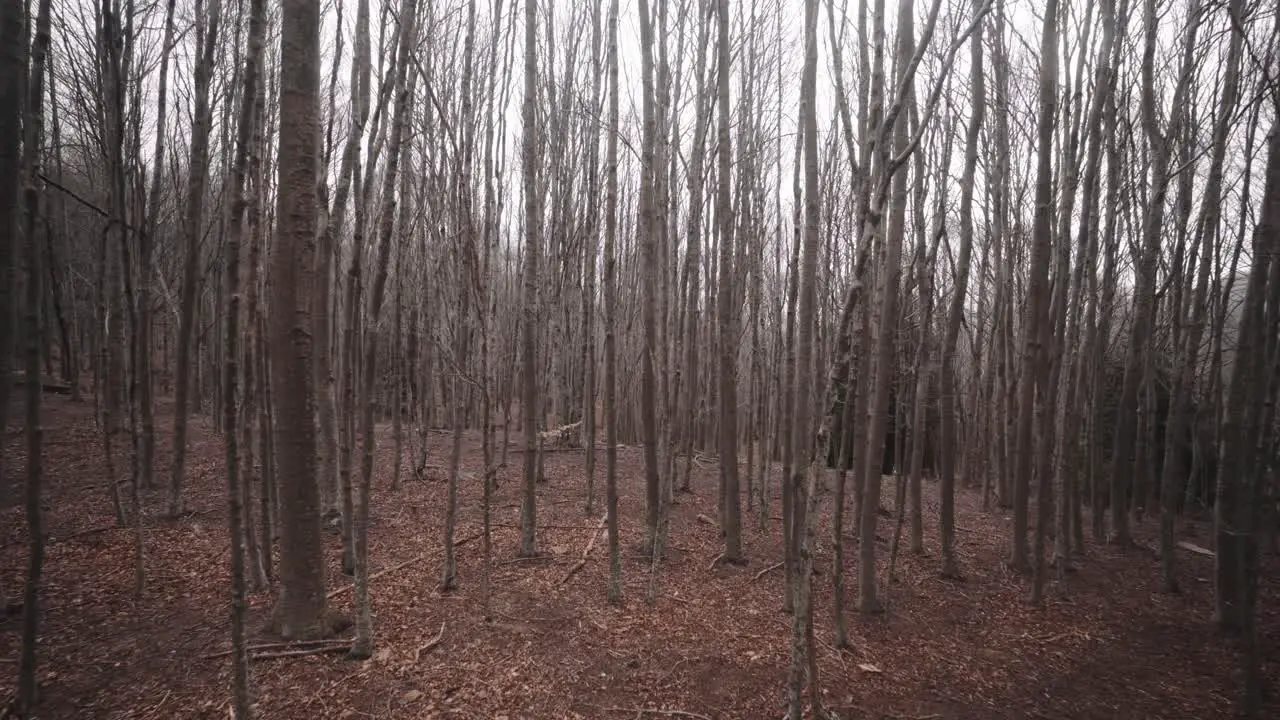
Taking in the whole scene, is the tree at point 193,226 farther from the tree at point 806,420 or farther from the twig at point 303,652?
the tree at point 806,420

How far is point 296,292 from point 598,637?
2.98m

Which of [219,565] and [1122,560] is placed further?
[1122,560]

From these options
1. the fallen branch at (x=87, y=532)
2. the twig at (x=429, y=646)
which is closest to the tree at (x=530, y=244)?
the twig at (x=429, y=646)

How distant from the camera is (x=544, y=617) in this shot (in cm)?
412

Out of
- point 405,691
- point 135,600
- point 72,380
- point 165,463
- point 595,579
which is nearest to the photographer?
point 405,691

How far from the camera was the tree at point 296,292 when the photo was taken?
317 cm

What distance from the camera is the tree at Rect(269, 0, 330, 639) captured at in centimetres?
317

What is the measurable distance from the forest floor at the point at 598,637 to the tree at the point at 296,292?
720mm

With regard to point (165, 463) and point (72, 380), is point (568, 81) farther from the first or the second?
point (72, 380)

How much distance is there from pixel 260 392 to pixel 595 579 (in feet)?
10.3

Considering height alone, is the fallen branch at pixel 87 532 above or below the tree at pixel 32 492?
below

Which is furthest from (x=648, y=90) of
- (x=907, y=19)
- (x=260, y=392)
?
(x=260, y=392)

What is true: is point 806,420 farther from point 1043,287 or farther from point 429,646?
point 1043,287

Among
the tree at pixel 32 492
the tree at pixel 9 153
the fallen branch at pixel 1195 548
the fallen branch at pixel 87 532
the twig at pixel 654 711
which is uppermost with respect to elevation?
the tree at pixel 9 153
